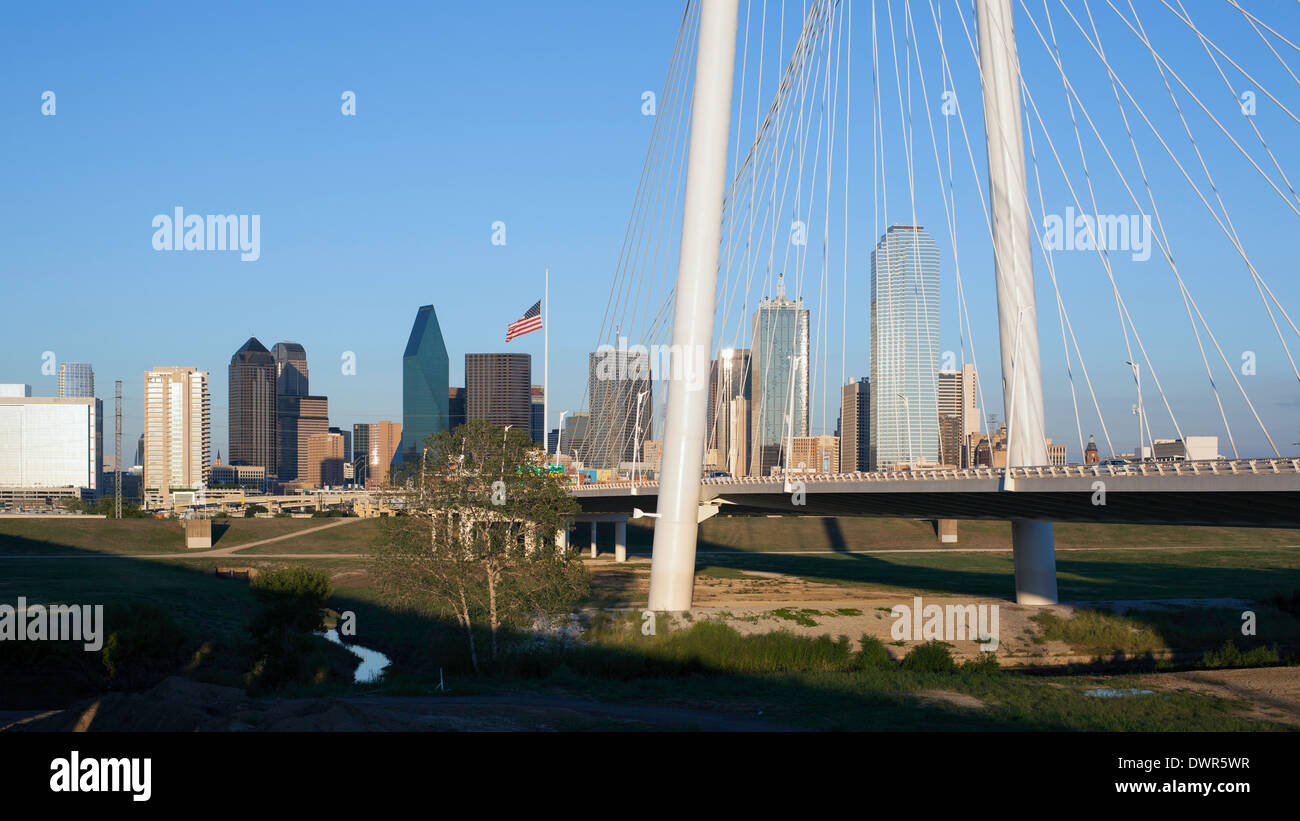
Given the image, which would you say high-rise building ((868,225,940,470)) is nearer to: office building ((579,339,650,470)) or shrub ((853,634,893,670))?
office building ((579,339,650,470))

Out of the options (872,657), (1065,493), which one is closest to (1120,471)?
(1065,493)

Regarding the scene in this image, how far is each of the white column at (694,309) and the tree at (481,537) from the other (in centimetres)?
381

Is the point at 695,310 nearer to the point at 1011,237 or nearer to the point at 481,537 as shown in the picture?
the point at 481,537

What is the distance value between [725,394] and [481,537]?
180ft

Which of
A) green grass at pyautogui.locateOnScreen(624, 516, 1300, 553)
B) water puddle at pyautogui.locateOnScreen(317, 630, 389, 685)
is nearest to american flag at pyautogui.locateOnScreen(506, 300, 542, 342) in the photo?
water puddle at pyautogui.locateOnScreen(317, 630, 389, 685)

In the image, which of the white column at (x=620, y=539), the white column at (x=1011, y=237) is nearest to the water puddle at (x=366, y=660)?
the white column at (x=1011, y=237)

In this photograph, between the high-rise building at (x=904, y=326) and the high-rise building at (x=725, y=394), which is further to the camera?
the high-rise building at (x=904, y=326)

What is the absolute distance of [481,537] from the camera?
131 feet

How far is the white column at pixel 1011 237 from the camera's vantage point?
46.1 m

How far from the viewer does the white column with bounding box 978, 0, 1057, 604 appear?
46.1 m

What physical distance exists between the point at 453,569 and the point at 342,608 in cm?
2461

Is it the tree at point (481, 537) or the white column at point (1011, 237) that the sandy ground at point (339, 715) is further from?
the white column at point (1011, 237)
